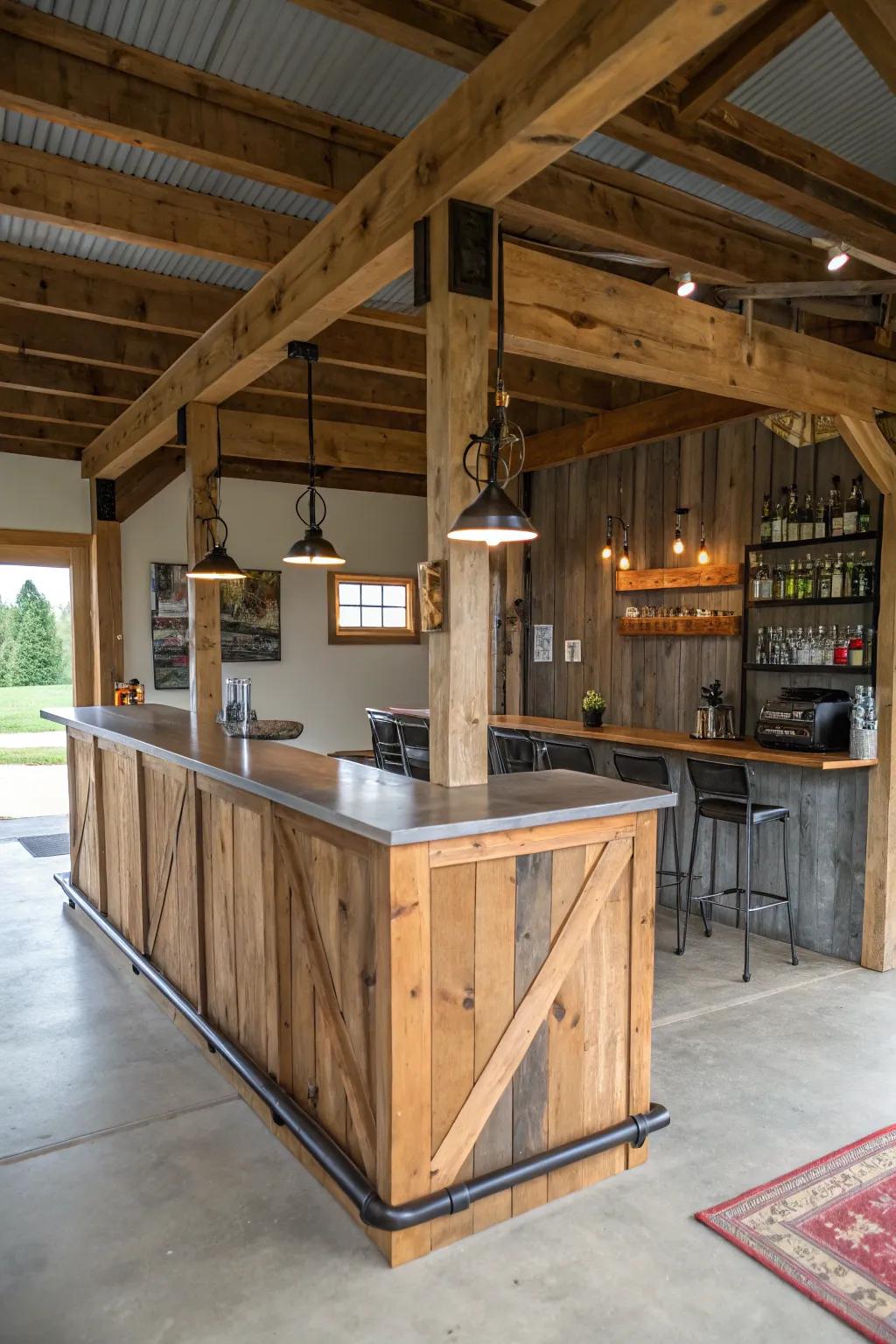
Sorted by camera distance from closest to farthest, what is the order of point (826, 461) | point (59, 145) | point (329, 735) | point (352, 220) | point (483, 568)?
point (483, 568)
point (352, 220)
point (59, 145)
point (826, 461)
point (329, 735)

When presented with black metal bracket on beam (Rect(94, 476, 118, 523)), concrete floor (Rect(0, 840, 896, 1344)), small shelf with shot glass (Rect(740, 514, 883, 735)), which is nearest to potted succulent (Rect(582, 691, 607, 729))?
small shelf with shot glass (Rect(740, 514, 883, 735))

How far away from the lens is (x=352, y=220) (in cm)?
304

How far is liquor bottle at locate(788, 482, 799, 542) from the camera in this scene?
515 centimetres

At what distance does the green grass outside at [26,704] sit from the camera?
302 inches

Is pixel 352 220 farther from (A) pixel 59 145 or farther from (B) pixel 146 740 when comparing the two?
(B) pixel 146 740

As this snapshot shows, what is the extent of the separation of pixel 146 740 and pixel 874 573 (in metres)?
3.74

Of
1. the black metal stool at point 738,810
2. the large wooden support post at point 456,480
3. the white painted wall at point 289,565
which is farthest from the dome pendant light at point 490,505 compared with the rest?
the white painted wall at point 289,565

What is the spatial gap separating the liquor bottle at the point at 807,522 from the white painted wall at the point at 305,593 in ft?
16.1

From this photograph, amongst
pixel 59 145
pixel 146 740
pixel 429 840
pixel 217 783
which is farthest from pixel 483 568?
pixel 59 145

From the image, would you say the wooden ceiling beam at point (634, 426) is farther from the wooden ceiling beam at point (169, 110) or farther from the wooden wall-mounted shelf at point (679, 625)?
the wooden ceiling beam at point (169, 110)

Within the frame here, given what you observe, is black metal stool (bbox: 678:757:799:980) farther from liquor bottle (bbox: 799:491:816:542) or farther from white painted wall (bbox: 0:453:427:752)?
white painted wall (bbox: 0:453:427:752)

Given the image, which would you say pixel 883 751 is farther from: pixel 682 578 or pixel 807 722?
pixel 682 578

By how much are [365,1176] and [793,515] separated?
423cm

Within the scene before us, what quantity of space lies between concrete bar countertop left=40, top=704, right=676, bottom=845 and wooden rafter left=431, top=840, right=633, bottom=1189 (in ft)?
0.64
